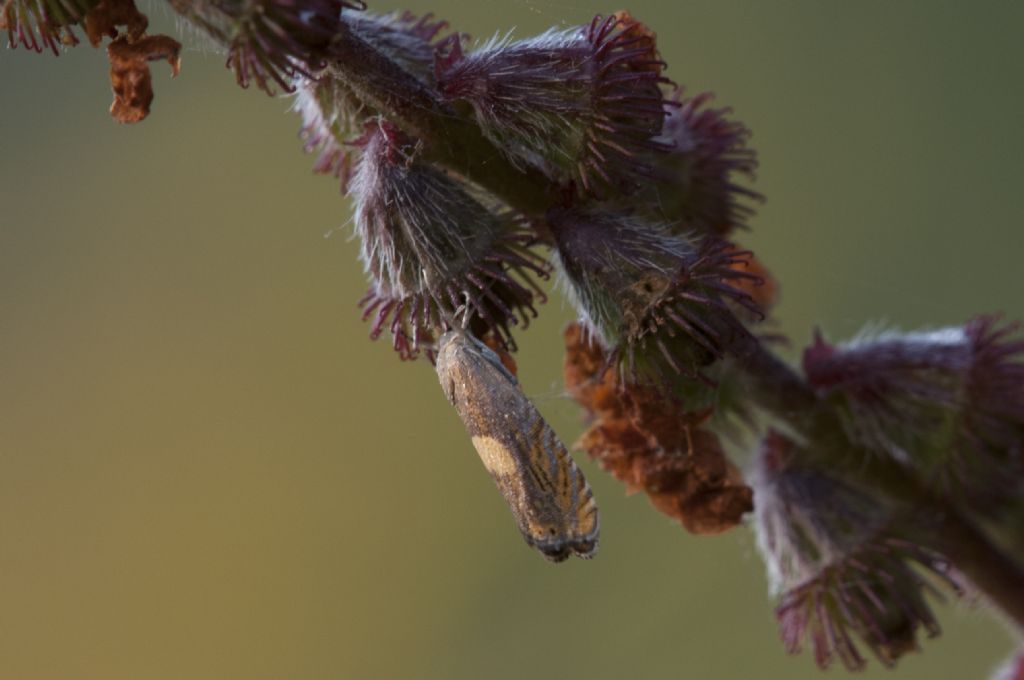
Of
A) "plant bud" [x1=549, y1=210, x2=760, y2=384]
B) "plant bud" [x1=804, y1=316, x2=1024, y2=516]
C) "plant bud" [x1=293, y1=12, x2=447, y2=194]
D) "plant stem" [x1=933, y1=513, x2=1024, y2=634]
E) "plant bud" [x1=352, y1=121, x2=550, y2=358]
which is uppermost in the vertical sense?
"plant bud" [x1=293, y1=12, x2=447, y2=194]

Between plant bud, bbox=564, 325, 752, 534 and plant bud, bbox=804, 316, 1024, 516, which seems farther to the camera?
plant bud, bbox=804, 316, 1024, 516

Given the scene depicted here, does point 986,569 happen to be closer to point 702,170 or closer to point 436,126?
point 702,170

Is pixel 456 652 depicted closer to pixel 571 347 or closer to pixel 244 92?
pixel 244 92

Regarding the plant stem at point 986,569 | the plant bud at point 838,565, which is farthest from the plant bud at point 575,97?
the plant stem at point 986,569

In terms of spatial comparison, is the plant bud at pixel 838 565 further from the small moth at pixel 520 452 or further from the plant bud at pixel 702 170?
the small moth at pixel 520 452

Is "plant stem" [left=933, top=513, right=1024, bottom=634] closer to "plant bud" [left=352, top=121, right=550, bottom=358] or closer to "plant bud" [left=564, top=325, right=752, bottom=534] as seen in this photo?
"plant bud" [left=564, top=325, right=752, bottom=534]

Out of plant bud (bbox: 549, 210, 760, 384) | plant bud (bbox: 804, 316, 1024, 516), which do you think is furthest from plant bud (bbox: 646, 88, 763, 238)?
plant bud (bbox: 804, 316, 1024, 516)

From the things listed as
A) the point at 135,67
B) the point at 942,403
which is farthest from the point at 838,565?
the point at 135,67
